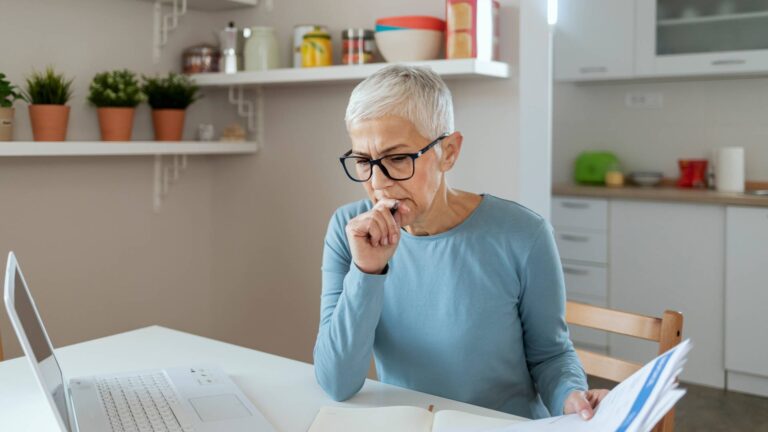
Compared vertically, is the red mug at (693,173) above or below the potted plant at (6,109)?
below

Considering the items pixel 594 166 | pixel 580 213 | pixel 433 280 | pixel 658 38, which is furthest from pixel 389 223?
pixel 594 166

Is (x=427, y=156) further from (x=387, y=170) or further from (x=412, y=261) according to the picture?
(x=412, y=261)

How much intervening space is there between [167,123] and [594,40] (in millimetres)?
2253

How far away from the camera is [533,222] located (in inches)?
58.8

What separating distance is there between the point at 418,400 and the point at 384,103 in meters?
0.50

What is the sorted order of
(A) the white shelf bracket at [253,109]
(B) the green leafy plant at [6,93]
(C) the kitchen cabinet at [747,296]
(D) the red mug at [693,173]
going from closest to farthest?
(B) the green leafy plant at [6,93] → (A) the white shelf bracket at [253,109] → (C) the kitchen cabinet at [747,296] → (D) the red mug at [693,173]

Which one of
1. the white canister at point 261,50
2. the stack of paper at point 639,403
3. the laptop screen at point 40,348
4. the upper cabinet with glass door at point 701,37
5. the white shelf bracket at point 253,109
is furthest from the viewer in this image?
the upper cabinet with glass door at point 701,37

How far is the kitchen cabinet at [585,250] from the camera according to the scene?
3.87m

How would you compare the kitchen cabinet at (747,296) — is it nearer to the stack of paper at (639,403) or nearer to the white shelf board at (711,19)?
the white shelf board at (711,19)

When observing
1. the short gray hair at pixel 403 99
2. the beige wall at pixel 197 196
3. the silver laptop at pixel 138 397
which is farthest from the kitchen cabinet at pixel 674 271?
the silver laptop at pixel 138 397

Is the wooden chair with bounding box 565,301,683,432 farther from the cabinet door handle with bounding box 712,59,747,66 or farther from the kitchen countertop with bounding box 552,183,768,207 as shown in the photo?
the cabinet door handle with bounding box 712,59,747,66

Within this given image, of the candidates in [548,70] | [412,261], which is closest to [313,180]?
[548,70]

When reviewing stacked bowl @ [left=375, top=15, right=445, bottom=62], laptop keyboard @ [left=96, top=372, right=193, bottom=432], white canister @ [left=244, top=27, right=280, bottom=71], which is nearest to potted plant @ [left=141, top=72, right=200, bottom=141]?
white canister @ [left=244, top=27, right=280, bottom=71]

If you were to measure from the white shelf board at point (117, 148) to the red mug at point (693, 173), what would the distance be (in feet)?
7.17
